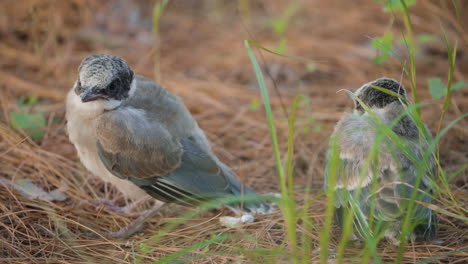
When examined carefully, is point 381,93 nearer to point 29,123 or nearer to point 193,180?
point 193,180

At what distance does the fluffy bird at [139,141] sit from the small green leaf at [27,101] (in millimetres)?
1351

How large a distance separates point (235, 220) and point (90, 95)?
125 cm

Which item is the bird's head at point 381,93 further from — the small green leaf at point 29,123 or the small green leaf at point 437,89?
the small green leaf at point 29,123

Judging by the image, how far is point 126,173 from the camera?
338 cm

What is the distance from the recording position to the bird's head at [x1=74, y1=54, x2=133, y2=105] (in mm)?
3180

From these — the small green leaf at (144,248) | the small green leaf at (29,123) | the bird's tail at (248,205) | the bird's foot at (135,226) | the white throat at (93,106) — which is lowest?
the bird's foot at (135,226)

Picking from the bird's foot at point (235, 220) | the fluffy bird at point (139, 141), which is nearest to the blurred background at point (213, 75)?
the bird's foot at point (235, 220)

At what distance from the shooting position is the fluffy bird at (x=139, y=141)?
329cm

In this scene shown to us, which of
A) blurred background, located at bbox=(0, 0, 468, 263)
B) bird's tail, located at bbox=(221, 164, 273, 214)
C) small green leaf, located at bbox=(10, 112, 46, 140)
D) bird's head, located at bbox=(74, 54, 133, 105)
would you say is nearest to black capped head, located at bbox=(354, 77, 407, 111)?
blurred background, located at bbox=(0, 0, 468, 263)

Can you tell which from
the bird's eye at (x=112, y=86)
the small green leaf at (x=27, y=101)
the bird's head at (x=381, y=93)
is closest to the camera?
the bird's head at (x=381, y=93)

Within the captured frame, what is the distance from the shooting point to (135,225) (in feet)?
11.3

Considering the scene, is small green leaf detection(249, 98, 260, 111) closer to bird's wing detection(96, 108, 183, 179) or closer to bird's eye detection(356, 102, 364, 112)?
bird's wing detection(96, 108, 183, 179)

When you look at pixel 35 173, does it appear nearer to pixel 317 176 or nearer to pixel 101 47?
pixel 317 176

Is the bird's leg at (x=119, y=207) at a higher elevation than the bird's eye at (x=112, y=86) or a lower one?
lower
